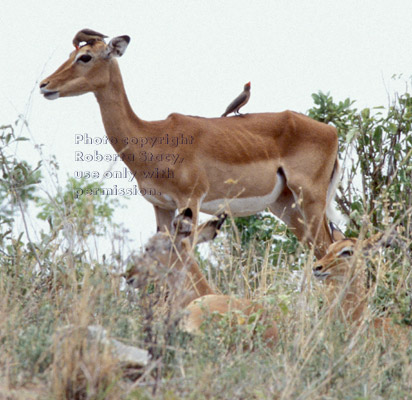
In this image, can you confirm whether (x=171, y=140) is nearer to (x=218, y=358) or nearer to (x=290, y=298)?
(x=290, y=298)

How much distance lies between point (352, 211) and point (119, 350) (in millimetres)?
4672

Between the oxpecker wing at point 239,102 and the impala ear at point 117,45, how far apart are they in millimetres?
1309

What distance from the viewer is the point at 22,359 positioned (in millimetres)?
4480

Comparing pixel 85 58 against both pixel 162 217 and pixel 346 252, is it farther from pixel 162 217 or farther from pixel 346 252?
pixel 346 252

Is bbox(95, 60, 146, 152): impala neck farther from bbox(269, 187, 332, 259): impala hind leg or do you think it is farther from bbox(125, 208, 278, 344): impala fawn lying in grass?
bbox(269, 187, 332, 259): impala hind leg

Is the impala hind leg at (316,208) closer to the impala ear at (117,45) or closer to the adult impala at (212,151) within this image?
the adult impala at (212,151)

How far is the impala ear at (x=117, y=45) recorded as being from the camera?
7820mm

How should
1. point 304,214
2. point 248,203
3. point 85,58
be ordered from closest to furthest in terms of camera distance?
point 85,58
point 248,203
point 304,214

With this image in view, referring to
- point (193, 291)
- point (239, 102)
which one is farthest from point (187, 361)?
point (239, 102)

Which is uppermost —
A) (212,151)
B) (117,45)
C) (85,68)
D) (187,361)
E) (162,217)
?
(117,45)

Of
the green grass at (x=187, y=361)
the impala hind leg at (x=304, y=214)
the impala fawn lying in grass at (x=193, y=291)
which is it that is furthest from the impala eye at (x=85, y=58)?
the green grass at (x=187, y=361)

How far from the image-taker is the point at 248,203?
8281mm

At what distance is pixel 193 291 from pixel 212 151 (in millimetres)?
2472

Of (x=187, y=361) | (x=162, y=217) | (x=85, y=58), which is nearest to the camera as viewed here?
(x=187, y=361)
